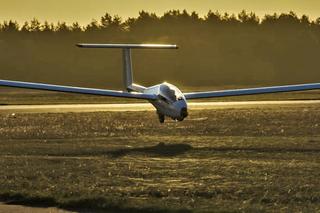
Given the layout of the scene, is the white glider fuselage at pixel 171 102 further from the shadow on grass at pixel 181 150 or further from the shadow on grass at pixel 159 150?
the shadow on grass at pixel 181 150

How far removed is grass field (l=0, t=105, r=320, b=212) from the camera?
1166 cm

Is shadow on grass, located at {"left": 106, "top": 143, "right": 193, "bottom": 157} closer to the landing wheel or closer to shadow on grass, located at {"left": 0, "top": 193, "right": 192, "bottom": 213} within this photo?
shadow on grass, located at {"left": 0, "top": 193, "right": 192, "bottom": 213}

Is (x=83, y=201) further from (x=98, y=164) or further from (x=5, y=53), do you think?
(x=5, y=53)

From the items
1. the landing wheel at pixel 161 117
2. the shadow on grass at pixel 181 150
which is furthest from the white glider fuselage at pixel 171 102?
the shadow on grass at pixel 181 150

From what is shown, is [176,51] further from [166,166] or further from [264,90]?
[166,166]

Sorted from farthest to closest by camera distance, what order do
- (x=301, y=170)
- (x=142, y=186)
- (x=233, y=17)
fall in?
1. (x=233, y=17)
2. (x=301, y=170)
3. (x=142, y=186)

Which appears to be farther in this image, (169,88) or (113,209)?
(169,88)

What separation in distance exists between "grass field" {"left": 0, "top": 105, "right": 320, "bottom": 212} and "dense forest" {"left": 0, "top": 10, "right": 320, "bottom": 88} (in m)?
97.8

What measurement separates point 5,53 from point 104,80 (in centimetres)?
3797

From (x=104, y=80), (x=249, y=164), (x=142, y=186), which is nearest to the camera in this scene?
(x=142, y=186)

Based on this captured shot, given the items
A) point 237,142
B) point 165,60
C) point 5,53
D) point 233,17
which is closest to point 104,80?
point 165,60

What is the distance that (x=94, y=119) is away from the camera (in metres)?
30.4

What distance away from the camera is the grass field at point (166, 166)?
11664 millimetres

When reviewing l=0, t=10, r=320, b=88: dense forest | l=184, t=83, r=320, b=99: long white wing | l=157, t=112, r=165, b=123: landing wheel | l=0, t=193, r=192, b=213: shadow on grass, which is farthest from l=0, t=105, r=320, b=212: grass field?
l=0, t=10, r=320, b=88: dense forest
